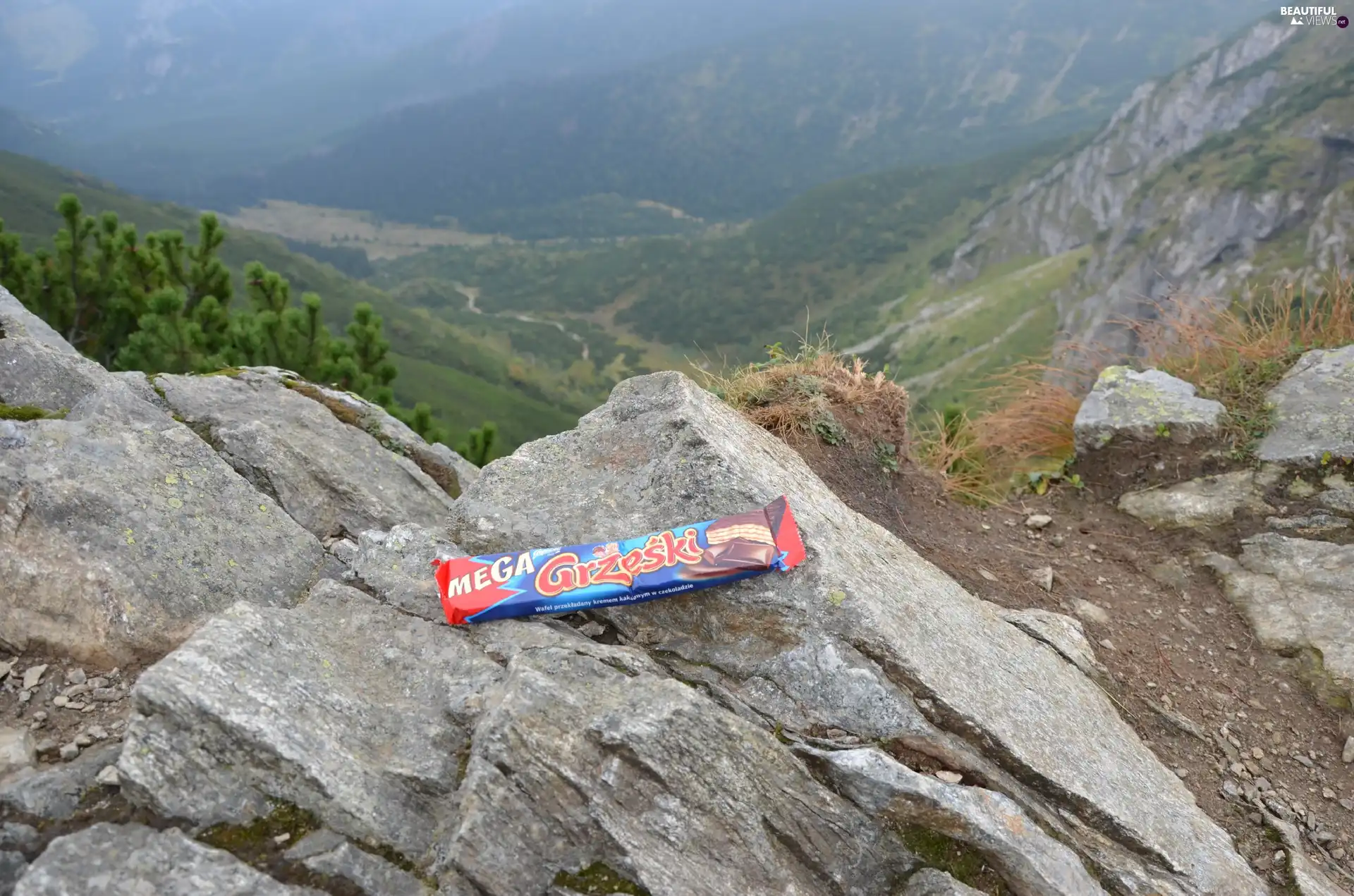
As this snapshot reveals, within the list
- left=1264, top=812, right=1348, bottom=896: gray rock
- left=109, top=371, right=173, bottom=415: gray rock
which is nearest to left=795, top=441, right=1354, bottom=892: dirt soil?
left=1264, top=812, right=1348, bottom=896: gray rock

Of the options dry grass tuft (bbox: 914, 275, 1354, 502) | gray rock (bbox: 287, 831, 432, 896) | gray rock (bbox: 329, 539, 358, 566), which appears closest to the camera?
gray rock (bbox: 287, 831, 432, 896)

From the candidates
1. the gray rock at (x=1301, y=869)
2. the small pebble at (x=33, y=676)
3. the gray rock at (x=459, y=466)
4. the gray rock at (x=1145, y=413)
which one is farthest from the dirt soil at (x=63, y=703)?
the gray rock at (x=1145, y=413)

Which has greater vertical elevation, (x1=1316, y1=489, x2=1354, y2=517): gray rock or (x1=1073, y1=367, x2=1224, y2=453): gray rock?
(x1=1073, y1=367, x2=1224, y2=453): gray rock

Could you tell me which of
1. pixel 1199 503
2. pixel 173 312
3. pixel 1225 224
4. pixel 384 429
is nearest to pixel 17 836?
pixel 384 429

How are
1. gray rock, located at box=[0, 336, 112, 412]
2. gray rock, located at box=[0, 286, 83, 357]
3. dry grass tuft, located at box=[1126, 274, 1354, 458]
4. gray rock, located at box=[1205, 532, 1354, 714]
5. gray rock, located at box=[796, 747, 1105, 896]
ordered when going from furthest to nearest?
1. dry grass tuft, located at box=[1126, 274, 1354, 458]
2. gray rock, located at box=[0, 286, 83, 357]
3. gray rock, located at box=[0, 336, 112, 412]
4. gray rock, located at box=[1205, 532, 1354, 714]
5. gray rock, located at box=[796, 747, 1105, 896]

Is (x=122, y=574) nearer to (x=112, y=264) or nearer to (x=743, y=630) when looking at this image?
(x=743, y=630)

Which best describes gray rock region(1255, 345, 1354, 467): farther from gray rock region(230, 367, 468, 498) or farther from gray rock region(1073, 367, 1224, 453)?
gray rock region(230, 367, 468, 498)
